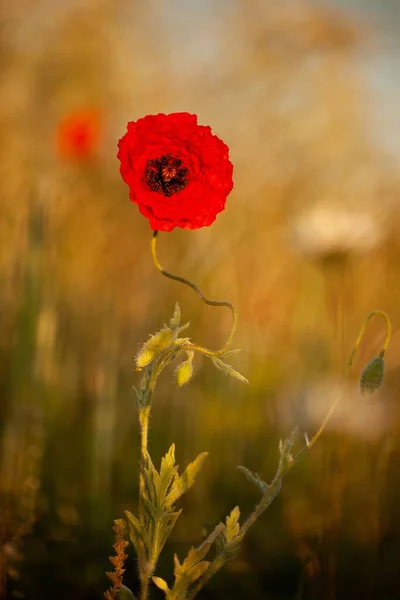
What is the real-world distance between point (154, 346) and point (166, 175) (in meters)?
0.13

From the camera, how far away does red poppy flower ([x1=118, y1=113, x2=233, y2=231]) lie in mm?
572

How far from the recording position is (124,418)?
3.69ft

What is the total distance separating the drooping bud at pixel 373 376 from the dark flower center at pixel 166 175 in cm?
22

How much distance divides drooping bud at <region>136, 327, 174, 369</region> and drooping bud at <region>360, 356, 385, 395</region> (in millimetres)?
172

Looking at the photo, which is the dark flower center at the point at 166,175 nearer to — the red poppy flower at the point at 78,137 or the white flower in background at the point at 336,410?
the white flower in background at the point at 336,410

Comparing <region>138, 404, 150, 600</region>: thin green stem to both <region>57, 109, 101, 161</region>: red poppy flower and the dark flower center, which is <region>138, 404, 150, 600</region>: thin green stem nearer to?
the dark flower center

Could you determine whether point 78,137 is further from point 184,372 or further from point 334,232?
point 184,372

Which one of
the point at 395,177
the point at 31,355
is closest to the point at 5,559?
the point at 31,355

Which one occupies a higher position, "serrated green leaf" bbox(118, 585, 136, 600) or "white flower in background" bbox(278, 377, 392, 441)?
"white flower in background" bbox(278, 377, 392, 441)

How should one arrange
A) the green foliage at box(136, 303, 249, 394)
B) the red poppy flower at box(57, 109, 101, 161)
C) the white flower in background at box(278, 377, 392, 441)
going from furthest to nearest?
the red poppy flower at box(57, 109, 101, 161)
the white flower in background at box(278, 377, 392, 441)
the green foliage at box(136, 303, 249, 394)

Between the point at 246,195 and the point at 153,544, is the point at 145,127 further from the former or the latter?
the point at 246,195

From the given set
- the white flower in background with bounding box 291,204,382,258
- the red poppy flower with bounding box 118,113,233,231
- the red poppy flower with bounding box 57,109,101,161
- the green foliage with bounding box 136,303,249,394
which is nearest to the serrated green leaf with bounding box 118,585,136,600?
the green foliage with bounding box 136,303,249,394

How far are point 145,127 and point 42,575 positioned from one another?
526 millimetres

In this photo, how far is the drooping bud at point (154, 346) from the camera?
0.57 metres
